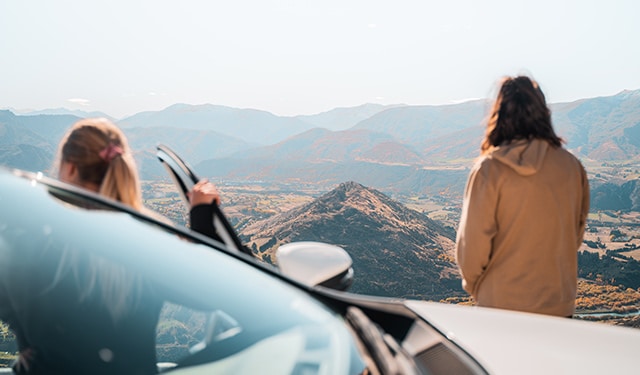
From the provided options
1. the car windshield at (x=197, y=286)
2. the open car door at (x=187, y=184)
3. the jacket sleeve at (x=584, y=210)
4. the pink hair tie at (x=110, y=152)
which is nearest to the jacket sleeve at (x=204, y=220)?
the open car door at (x=187, y=184)

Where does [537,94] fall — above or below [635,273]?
above

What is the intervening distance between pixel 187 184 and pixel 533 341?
1356 mm

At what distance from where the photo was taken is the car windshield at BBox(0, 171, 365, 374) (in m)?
1.24

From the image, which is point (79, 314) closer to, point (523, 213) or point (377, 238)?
point (523, 213)

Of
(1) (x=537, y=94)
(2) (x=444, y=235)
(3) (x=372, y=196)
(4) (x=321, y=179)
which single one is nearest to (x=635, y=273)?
(2) (x=444, y=235)

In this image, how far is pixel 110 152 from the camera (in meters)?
1.92

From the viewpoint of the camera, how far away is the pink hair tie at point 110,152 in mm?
1911

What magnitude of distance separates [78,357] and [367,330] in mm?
622

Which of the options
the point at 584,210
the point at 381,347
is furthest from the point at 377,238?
the point at 381,347

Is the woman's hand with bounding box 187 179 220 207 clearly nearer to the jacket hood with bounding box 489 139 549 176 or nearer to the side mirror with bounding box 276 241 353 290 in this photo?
the side mirror with bounding box 276 241 353 290

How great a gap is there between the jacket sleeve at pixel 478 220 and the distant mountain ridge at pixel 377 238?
29.4m

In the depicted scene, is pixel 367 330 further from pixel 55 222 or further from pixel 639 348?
pixel 639 348

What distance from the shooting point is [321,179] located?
114 metres

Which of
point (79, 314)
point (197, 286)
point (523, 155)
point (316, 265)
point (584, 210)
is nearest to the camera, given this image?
point (79, 314)
